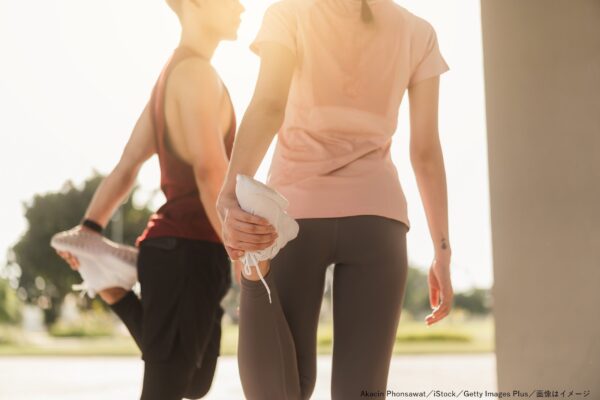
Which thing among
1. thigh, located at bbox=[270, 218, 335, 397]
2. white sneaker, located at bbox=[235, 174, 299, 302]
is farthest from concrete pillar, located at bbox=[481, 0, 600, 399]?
white sneaker, located at bbox=[235, 174, 299, 302]

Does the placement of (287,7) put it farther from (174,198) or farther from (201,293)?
(201,293)

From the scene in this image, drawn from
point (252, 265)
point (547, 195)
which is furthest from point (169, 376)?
point (547, 195)

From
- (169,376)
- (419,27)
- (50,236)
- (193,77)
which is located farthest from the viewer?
(50,236)

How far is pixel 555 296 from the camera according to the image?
2861 mm

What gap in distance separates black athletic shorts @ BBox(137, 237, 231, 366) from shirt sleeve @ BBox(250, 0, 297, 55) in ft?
2.23

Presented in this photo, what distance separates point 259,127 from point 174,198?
27.3 inches

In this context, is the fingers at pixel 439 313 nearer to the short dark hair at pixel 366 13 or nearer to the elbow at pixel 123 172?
the short dark hair at pixel 366 13

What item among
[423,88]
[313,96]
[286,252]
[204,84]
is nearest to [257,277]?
[286,252]

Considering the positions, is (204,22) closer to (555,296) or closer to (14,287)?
(555,296)

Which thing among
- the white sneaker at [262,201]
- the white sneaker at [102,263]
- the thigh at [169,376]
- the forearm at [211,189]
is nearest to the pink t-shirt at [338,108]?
the white sneaker at [262,201]

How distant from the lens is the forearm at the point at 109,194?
7.26ft

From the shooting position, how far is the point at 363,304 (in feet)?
4.65

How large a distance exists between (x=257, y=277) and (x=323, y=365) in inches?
263

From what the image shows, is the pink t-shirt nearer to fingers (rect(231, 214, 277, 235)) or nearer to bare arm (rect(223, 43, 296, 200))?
bare arm (rect(223, 43, 296, 200))
